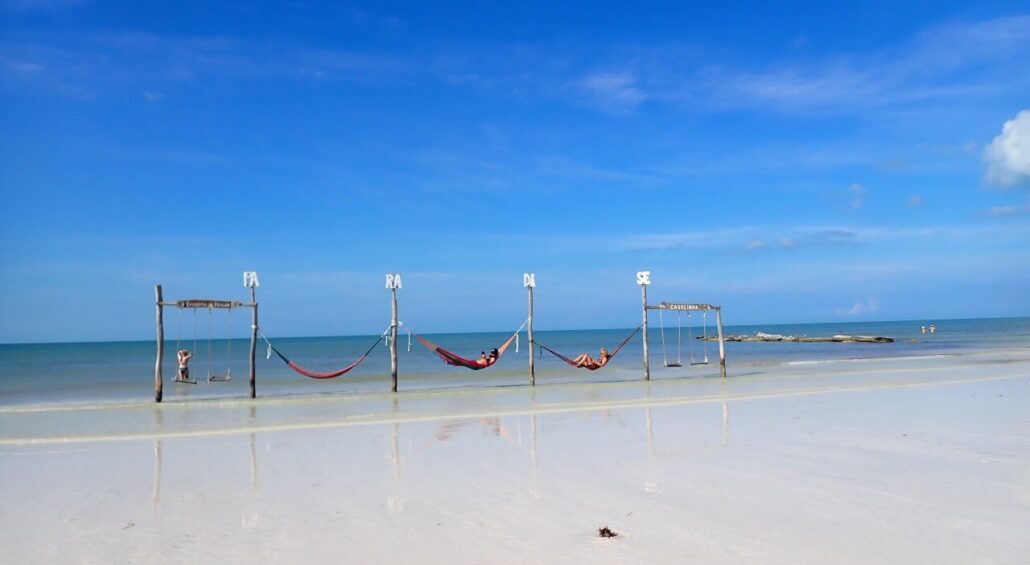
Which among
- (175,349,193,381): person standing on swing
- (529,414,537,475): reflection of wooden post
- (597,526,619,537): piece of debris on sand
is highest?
(175,349,193,381): person standing on swing

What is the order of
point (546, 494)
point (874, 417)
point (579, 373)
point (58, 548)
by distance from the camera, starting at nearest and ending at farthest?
1. point (58, 548)
2. point (546, 494)
3. point (874, 417)
4. point (579, 373)

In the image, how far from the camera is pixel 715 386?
55.3 feet

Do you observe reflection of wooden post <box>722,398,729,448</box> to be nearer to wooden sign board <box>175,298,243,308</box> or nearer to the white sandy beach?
the white sandy beach

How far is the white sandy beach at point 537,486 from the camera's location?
14.5 feet

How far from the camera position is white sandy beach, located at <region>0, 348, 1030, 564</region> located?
443 cm

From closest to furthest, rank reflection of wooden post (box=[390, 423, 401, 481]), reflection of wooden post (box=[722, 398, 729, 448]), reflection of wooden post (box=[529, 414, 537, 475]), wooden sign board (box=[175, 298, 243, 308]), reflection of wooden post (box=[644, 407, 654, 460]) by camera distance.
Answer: reflection of wooden post (box=[390, 423, 401, 481]), reflection of wooden post (box=[529, 414, 537, 475]), reflection of wooden post (box=[644, 407, 654, 460]), reflection of wooden post (box=[722, 398, 729, 448]), wooden sign board (box=[175, 298, 243, 308])

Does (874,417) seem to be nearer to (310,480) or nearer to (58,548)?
(310,480)

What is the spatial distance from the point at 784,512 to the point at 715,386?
12204mm

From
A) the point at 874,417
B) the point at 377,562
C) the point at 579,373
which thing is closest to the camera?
the point at 377,562

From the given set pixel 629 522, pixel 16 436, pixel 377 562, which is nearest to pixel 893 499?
pixel 629 522

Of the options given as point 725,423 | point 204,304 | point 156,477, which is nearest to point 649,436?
point 725,423

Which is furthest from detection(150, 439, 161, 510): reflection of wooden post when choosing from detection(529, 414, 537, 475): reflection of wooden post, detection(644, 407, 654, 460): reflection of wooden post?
detection(644, 407, 654, 460): reflection of wooden post

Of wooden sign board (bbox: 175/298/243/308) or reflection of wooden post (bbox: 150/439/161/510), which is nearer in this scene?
reflection of wooden post (bbox: 150/439/161/510)

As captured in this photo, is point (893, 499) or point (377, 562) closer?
point (377, 562)
